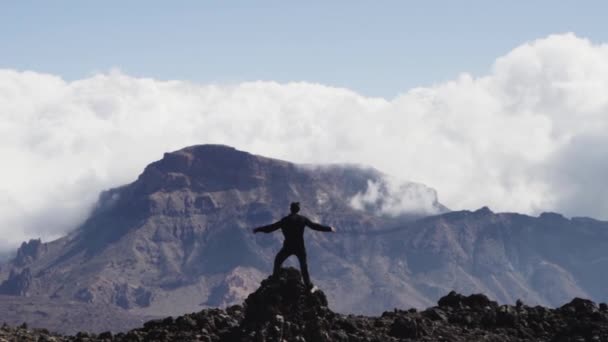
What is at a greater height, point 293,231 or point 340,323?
point 293,231

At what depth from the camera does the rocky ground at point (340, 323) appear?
41.6 meters

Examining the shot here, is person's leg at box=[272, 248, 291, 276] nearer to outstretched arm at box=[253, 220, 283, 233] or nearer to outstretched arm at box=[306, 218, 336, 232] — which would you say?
outstretched arm at box=[253, 220, 283, 233]

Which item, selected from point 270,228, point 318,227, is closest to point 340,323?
point 318,227

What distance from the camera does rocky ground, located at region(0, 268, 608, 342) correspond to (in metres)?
41.6

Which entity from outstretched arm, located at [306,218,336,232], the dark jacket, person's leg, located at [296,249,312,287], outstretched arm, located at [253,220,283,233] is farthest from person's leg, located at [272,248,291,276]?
outstretched arm, located at [306,218,336,232]

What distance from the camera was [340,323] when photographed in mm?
46312

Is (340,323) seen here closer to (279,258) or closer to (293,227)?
(279,258)

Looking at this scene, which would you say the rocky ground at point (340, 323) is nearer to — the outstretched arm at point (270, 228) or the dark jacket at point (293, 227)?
the dark jacket at point (293, 227)

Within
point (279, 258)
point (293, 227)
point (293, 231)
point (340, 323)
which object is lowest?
point (340, 323)

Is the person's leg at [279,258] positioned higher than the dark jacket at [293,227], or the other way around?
the dark jacket at [293,227]

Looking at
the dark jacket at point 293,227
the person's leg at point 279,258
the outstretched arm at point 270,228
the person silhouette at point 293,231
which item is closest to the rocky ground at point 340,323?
the person's leg at point 279,258

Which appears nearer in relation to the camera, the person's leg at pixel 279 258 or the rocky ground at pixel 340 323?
the rocky ground at pixel 340 323

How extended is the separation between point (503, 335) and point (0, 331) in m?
22.7

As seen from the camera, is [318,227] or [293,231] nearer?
[318,227]
